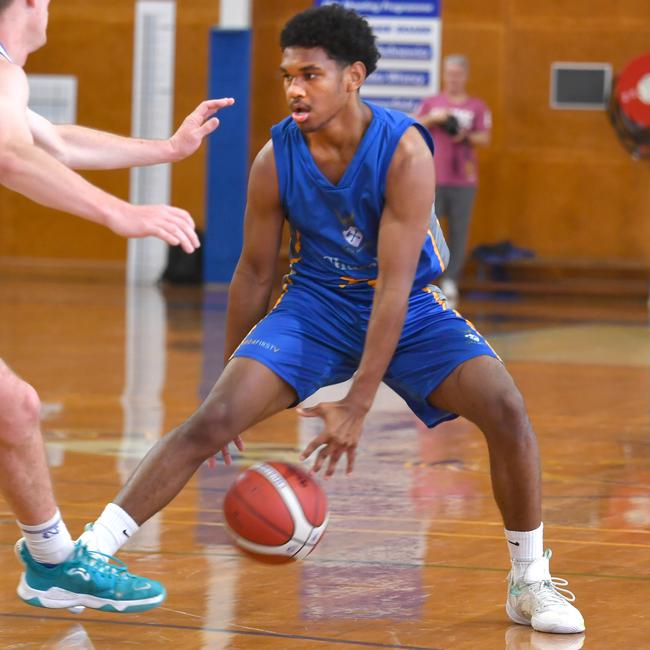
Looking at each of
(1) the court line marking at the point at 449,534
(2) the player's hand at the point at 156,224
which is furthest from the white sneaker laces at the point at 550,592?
(2) the player's hand at the point at 156,224

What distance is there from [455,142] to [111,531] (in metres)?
10.2

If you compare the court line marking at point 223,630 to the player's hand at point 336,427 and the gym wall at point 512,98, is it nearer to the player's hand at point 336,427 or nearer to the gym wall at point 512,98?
the player's hand at point 336,427

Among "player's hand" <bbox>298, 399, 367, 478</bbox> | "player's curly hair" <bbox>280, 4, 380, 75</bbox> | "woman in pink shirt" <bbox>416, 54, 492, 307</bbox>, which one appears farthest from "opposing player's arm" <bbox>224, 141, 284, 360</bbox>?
"woman in pink shirt" <bbox>416, 54, 492, 307</bbox>

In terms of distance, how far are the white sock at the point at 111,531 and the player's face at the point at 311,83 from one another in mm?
1116

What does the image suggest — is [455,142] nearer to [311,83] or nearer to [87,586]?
[311,83]

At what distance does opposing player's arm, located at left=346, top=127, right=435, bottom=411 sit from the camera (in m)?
3.82

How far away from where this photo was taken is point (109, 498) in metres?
5.39

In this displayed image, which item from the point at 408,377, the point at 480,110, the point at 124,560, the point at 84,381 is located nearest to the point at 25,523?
the point at 124,560

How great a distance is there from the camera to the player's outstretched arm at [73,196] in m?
3.26

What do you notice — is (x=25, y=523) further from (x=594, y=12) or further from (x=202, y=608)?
(x=594, y=12)

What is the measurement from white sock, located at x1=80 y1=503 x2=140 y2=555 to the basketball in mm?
252

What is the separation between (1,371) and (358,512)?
201 cm

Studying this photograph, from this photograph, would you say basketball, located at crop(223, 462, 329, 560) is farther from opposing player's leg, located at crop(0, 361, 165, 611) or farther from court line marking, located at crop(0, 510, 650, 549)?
court line marking, located at crop(0, 510, 650, 549)

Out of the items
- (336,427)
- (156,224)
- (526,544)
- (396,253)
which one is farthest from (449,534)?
(156,224)
